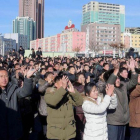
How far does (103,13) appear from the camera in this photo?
519 ft

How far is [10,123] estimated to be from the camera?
388 cm

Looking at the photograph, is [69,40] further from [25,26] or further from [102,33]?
[25,26]

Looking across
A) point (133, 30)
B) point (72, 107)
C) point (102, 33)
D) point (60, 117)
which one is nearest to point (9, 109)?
point (60, 117)

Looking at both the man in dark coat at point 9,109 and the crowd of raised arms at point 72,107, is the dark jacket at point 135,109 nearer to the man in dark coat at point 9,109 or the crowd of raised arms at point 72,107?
the crowd of raised arms at point 72,107

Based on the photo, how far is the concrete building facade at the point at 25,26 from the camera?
189125mm

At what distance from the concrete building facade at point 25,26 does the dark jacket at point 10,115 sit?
18757 centimetres

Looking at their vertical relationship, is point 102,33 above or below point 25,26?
below

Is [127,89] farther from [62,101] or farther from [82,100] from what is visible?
[62,101]

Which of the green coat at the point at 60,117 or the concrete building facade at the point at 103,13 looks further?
the concrete building facade at the point at 103,13

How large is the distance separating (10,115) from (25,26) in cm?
19235

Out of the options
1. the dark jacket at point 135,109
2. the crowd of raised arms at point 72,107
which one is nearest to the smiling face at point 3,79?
the crowd of raised arms at point 72,107

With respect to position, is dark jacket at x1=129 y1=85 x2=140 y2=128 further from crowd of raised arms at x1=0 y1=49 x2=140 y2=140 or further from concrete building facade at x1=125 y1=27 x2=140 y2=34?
concrete building facade at x1=125 y1=27 x2=140 y2=34

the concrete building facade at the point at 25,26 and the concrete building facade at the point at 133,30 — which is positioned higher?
the concrete building facade at the point at 25,26

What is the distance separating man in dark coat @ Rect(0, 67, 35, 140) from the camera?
12.7ft
